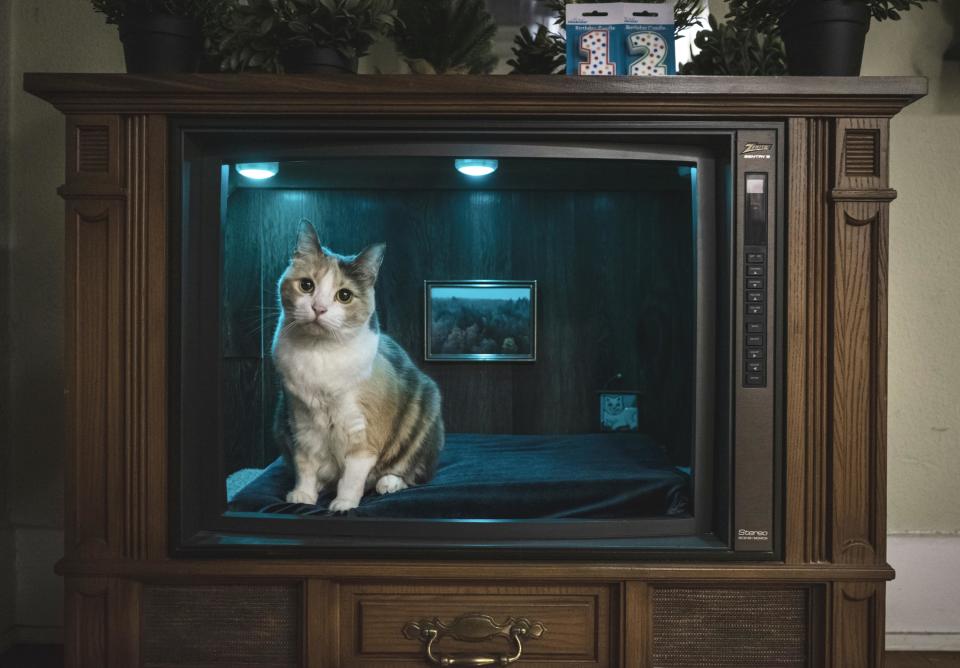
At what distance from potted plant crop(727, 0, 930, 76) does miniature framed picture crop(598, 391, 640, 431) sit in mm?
601

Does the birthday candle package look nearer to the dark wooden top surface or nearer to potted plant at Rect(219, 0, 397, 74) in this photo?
the dark wooden top surface

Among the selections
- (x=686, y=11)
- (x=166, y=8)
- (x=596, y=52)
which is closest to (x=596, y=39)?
(x=596, y=52)

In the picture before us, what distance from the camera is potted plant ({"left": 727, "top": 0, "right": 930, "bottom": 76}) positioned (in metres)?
1.07

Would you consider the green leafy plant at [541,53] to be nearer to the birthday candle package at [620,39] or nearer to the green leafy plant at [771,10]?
the birthday candle package at [620,39]

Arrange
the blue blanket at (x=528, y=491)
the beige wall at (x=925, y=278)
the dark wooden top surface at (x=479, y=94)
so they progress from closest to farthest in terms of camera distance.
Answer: the dark wooden top surface at (x=479, y=94) → the blue blanket at (x=528, y=491) → the beige wall at (x=925, y=278)

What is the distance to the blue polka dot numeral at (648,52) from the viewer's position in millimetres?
1128

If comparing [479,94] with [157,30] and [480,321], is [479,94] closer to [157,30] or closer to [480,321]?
[480,321]

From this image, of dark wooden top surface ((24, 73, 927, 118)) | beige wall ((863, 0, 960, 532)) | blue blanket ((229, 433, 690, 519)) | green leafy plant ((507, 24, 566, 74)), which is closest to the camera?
dark wooden top surface ((24, 73, 927, 118))

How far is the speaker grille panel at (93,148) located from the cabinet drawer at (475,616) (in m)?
0.76

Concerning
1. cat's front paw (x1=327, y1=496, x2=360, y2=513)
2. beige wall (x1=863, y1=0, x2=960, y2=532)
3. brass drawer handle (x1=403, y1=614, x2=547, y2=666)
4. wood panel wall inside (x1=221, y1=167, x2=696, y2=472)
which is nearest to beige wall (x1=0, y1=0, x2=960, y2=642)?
beige wall (x1=863, y1=0, x2=960, y2=532)

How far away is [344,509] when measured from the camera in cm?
116

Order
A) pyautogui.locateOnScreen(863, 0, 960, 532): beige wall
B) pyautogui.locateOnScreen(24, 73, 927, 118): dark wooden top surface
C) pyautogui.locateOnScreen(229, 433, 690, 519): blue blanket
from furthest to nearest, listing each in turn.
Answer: pyautogui.locateOnScreen(863, 0, 960, 532): beige wall < pyautogui.locateOnScreen(229, 433, 690, 519): blue blanket < pyautogui.locateOnScreen(24, 73, 927, 118): dark wooden top surface

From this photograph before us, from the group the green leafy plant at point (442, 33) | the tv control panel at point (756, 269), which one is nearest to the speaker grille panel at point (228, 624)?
the tv control panel at point (756, 269)

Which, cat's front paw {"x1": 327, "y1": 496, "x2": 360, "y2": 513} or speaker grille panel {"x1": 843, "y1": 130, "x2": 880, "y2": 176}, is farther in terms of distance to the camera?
cat's front paw {"x1": 327, "y1": 496, "x2": 360, "y2": 513}
